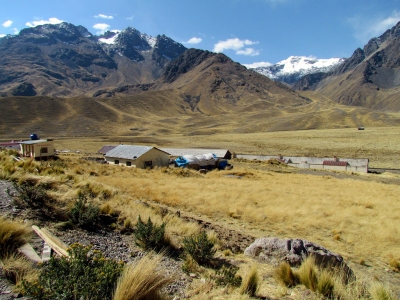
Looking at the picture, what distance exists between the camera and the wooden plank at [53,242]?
5.12 m

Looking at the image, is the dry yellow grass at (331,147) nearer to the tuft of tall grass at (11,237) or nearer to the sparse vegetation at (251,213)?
the sparse vegetation at (251,213)

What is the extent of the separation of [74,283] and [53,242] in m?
2.34

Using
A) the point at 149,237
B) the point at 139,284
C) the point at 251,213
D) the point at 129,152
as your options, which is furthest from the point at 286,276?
the point at 129,152

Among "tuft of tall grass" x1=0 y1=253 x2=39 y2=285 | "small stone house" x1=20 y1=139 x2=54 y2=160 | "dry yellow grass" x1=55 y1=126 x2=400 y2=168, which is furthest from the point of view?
"dry yellow grass" x1=55 y1=126 x2=400 y2=168

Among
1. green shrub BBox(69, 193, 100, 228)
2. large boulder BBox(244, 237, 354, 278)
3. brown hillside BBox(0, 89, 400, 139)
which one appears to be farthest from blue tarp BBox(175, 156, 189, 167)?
brown hillside BBox(0, 89, 400, 139)

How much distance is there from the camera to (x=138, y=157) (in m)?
35.1

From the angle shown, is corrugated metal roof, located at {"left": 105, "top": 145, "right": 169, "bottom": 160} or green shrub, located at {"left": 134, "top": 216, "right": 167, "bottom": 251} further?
corrugated metal roof, located at {"left": 105, "top": 145, "right": 169, "bottom": 160}

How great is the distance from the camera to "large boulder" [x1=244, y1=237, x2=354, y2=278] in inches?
288

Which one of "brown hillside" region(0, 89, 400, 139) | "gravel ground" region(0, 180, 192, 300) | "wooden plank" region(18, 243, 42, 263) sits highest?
"brown hillside" region(0, 89, 400, 139)

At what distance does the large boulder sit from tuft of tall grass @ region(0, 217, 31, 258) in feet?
19.5

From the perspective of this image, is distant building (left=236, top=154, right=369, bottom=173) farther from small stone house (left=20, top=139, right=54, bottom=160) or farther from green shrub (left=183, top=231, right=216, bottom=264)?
green shrub (left=183, top=231, right=216, bottom=264)

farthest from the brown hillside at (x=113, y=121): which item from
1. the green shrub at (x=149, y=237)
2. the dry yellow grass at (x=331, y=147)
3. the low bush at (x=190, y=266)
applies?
the low bush at (x=190, y=266)

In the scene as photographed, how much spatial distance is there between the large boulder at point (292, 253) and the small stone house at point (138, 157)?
28494mm

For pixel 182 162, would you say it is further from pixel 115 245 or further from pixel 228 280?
pixel 228 280
